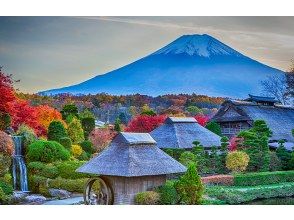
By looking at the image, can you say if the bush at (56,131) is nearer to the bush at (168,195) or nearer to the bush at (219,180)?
the bush at (168,195)

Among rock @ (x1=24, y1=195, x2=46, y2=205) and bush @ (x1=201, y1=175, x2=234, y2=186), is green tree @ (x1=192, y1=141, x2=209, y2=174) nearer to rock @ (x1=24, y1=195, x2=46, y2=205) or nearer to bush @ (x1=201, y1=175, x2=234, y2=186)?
bush @ (x1=201, y1=175, x2=234, y2=186)

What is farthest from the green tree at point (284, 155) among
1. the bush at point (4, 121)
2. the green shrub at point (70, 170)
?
the bush at point (4, 121)

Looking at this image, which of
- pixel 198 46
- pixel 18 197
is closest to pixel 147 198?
pixel 18 197

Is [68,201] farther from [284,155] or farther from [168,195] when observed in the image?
[284,155]

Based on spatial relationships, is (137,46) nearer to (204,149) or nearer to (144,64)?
(144,64)

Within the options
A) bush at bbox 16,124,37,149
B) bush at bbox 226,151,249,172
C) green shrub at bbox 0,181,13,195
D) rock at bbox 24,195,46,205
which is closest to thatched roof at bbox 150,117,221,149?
bush at bbox 226,151,249,172
